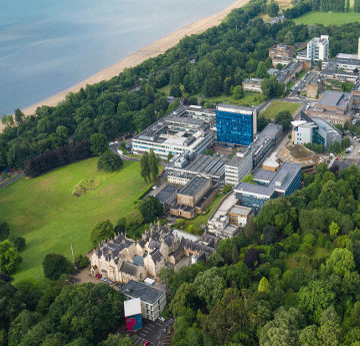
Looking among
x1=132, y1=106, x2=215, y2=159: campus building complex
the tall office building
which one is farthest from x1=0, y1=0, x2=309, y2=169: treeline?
the tall office building

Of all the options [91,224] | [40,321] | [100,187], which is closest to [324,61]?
[100,187]

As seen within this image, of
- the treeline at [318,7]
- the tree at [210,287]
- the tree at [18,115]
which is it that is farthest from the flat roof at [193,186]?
the treeline at [318,7]

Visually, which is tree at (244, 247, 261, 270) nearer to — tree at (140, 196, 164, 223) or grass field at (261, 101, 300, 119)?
tree at (140, 196, 164, 223)

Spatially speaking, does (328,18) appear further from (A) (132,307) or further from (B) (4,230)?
(A) (132,307)

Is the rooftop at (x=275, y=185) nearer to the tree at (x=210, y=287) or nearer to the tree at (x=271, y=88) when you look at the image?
the tree at (x=210, y=287)

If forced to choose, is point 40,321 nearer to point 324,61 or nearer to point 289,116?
point 289,116

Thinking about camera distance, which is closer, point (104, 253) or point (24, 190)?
point (104, 253)
